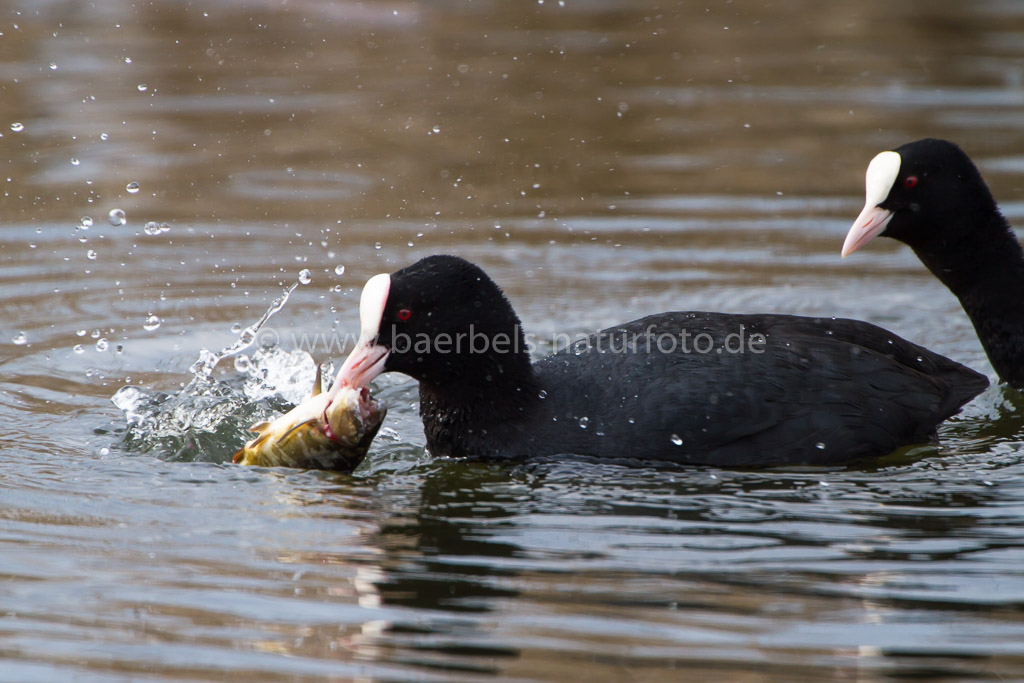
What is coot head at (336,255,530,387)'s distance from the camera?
4348 mm

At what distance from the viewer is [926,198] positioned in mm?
5137

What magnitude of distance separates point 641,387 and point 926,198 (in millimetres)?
1488

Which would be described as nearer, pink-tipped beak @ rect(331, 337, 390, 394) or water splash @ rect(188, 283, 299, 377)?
pink-tipped beak @ rect(331, 337, 390, 394)

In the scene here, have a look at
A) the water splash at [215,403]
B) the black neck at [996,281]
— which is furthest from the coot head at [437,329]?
the black neck at [996,281]

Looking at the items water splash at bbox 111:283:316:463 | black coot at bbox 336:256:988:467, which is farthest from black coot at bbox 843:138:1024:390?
water splash at bbox 111:283:316:463

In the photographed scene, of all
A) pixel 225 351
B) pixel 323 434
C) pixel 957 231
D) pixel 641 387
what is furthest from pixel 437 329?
pixel 957 231

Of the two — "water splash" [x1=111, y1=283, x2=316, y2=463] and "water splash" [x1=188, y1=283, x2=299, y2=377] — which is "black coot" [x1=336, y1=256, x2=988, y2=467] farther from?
"water splash" [x1=188, y1=283, x2=299, y2=377]

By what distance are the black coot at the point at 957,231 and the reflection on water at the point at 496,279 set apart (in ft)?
1.02

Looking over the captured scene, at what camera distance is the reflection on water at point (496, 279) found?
3.24 meters

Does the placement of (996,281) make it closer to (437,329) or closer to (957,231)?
(957,231)

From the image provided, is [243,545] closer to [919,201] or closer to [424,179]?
[919,201]

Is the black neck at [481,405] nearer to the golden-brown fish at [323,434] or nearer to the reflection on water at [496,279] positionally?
the reflection on water at [496,279]

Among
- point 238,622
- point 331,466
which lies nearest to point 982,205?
point 331,466

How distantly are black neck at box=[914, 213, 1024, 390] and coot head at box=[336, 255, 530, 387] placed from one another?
1.86 meters
